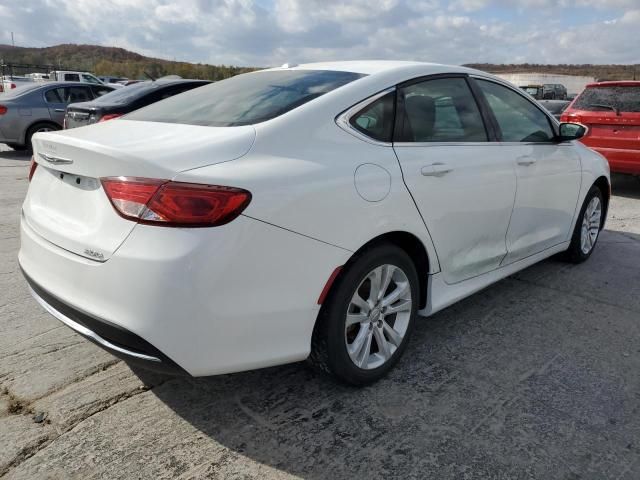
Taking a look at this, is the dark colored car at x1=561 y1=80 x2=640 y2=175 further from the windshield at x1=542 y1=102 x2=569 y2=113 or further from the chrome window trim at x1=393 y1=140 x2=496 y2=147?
the windshield at x1=542 y1=102 x2=569 y2=113

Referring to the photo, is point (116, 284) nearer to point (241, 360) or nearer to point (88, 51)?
point (241, 360)

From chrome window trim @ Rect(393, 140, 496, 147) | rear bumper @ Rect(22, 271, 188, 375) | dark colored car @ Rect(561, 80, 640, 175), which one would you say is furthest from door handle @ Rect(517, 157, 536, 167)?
dark colored car @ Rect(561, 80, 640, 175)

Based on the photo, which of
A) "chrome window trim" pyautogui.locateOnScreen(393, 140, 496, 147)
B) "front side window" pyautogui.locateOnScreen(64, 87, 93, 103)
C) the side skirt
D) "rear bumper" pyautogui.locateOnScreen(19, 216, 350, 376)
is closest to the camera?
"rear bumper" pyautogui.locateOnScreen(19, 216, 350, 376)

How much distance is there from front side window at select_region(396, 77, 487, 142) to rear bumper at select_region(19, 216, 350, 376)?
37.1 inches

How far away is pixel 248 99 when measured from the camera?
2723mm

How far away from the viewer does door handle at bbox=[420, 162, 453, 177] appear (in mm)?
2744

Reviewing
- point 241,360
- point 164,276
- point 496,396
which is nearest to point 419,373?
point 496,396

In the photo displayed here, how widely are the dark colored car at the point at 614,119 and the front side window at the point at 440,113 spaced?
509 cm

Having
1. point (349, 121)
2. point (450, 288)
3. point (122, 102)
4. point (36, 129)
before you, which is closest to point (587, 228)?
point (450, 288)

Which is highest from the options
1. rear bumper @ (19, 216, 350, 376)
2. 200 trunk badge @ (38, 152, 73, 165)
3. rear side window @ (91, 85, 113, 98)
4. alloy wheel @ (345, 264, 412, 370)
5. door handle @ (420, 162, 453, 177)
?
rear side window @ (91, 85, 113, 98)

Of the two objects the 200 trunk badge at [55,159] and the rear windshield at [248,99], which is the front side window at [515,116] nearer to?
the rear windshield at [248,99]

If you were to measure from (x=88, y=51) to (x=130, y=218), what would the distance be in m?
110

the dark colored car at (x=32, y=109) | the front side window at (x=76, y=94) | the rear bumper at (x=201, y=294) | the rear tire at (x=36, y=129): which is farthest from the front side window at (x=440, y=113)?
the front side window at (x=76, y=94)

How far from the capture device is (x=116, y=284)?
2.03m
